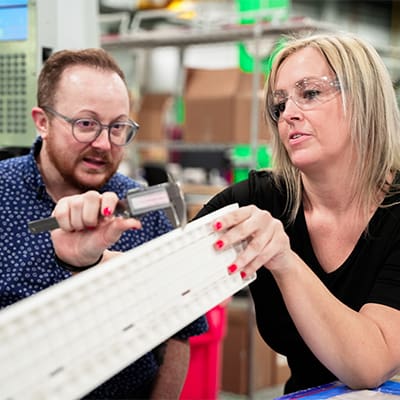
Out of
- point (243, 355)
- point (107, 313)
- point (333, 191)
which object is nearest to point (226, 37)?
point (243, 355)

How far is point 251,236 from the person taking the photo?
1.13 meters

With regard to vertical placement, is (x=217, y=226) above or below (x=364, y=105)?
below

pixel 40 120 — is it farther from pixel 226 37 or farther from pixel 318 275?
pixel 226 37

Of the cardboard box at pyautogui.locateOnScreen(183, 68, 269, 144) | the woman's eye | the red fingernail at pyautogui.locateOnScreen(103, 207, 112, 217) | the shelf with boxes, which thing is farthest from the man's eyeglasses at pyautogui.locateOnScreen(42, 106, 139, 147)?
the cardboard box at pyautogui.locateOnScreen(183, 68, 269, 144)

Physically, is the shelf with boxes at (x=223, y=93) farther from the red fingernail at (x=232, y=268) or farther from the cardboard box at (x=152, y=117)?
the red fingernail at (x=232, y=268)

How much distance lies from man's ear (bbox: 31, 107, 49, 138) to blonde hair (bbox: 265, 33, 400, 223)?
62cm

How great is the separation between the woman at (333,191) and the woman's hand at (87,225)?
13.6 inches

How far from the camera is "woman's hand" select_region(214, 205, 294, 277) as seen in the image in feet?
3.54

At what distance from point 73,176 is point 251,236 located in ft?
2.51

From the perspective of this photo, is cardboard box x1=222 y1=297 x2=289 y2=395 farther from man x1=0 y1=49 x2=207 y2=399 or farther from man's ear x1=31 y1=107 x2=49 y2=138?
man's ear x1=31 y1=107 x2=49 y2=138

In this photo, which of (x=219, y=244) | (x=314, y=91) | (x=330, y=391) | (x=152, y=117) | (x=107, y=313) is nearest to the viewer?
(x=107, y=313)

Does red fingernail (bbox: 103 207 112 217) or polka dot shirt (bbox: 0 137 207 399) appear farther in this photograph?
polka dot shirt (bbox: 0 137 207 399)

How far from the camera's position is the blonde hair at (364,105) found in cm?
149

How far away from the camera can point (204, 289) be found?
1.03 meters
